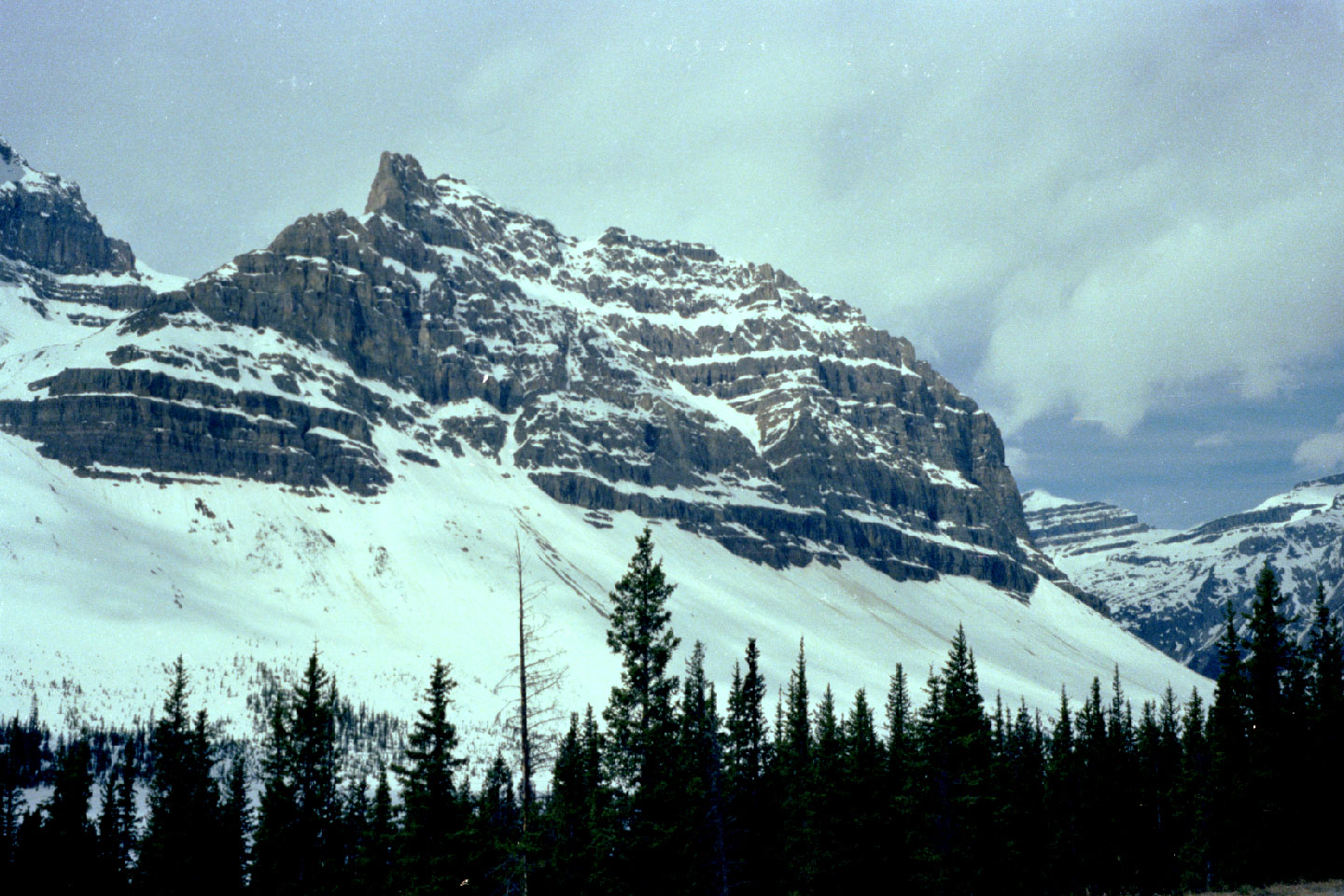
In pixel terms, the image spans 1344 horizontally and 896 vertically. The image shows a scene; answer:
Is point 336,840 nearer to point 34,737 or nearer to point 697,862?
point 697,862

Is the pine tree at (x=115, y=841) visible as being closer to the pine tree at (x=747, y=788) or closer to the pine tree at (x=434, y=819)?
the pine tree at (x=434, y=819)

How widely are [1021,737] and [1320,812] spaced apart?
29.3m

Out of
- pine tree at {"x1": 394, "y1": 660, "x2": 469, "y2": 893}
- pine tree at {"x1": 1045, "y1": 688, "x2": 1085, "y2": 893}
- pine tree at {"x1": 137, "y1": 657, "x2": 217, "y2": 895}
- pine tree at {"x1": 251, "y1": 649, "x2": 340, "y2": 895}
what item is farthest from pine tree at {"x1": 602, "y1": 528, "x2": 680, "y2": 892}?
pine tree at {"x1": 1045, "y1": 688, "x2": 1085, "y2": 893}

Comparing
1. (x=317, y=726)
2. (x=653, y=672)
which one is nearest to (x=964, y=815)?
(x=653, y=672)

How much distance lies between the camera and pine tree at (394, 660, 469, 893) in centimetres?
4197

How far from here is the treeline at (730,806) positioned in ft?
136

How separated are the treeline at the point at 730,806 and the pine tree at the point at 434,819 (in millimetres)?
99

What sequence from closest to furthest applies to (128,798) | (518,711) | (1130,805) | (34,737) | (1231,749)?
(518,711)
(1231,749)
(1130,805)
(128,798)
(34,737)

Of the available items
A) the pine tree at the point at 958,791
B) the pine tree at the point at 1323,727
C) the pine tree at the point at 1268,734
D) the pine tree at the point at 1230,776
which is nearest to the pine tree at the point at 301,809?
the pine tree at the point at 958,791

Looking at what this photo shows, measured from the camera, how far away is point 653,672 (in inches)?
1703

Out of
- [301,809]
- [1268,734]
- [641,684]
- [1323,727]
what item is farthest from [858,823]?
[301,809]

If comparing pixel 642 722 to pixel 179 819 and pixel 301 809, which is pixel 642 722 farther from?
pixel 179 819

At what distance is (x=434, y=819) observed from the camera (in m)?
44.0

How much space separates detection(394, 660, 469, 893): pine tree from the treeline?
0.10 metres
